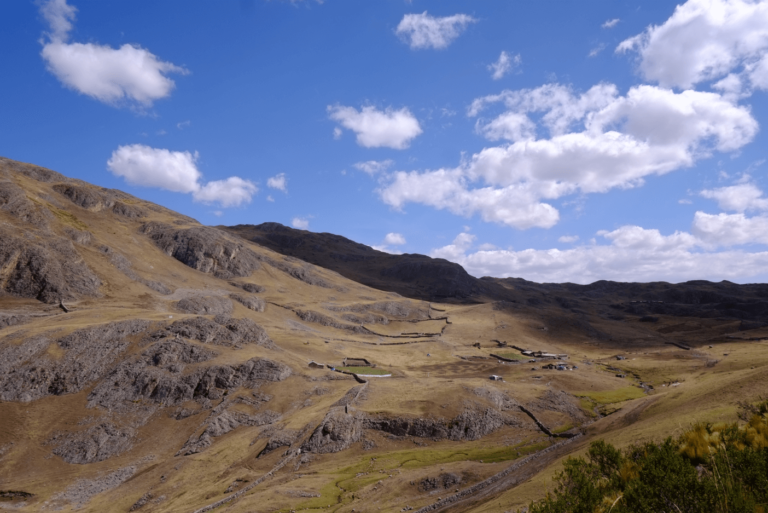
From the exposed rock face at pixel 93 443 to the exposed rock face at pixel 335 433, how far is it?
24986mm

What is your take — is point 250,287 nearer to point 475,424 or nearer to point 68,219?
point 68,219

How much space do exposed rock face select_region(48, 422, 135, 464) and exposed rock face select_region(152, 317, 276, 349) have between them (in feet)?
59.6

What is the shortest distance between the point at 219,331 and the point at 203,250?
89.0 metres

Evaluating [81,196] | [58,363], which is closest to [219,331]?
[58,363]

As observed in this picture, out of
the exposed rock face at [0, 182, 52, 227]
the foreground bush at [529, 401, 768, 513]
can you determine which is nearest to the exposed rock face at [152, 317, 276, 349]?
the foreground bush at [529, 401, 768, 513]

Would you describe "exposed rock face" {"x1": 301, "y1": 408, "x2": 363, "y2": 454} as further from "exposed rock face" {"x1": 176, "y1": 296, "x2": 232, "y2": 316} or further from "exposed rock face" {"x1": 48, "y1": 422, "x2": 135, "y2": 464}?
"exposed rock face" {"x1": 176, "y1": 296, "x2": 232, "y2": 316}

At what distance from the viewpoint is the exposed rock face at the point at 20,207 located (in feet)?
363

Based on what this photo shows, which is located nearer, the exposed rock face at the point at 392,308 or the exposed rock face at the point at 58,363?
the exposed rock face at the point at 58,363

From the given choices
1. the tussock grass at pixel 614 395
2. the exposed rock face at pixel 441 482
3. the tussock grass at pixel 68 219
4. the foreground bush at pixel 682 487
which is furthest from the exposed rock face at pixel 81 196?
the foreground bush at pixel 682 487

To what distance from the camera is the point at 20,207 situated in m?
112

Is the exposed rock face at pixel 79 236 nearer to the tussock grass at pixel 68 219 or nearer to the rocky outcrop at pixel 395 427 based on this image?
the tussock grass at pixel 68 219

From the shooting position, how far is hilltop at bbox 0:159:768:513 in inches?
1588

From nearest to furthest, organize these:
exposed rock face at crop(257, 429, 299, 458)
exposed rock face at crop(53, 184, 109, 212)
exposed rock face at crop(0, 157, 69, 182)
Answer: exposed rock face at crop(257, 429, 299, 458) < exposed rock face at crop(53, 184, 109, 212) < exposed rock face at crop(0, 157, 69, 182)

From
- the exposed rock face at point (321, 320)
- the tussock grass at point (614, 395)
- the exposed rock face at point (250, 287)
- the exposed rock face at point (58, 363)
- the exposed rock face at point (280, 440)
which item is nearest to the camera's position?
the exposed rock face at point (280, 440)
